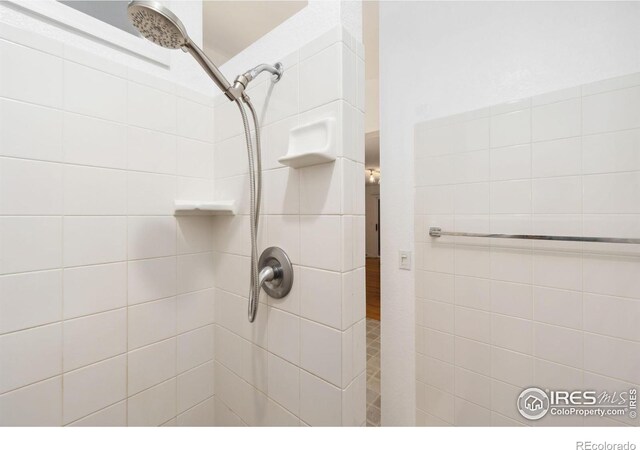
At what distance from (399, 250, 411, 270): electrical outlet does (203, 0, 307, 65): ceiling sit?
1.61 metres

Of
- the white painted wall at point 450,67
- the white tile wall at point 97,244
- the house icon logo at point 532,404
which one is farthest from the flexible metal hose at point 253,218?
the house icon logo at point 532,404

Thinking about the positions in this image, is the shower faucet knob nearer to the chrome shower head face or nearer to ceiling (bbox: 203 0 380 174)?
the chrome shower head face

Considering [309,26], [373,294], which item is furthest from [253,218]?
[373,294]

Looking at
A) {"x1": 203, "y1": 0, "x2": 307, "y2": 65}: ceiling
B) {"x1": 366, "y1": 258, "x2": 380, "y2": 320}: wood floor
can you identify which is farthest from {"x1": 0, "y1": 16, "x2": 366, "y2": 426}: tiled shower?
{"x1": 366, "y1": 258, "x2": 380, "y2": 320}: wood floor

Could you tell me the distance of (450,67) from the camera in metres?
0.99

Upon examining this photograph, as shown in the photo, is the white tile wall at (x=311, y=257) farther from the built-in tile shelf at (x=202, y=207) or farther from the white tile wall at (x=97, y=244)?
the white tile wall at (x=97, y=244)

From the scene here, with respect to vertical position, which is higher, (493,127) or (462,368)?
(493,127)

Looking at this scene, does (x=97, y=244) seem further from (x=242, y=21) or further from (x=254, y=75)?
(x=242, y=21)

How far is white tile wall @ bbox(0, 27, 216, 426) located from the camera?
57 centimetres

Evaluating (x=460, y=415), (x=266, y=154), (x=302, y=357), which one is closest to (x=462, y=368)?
(x=460, y=415)

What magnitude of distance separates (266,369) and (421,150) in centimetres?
103
